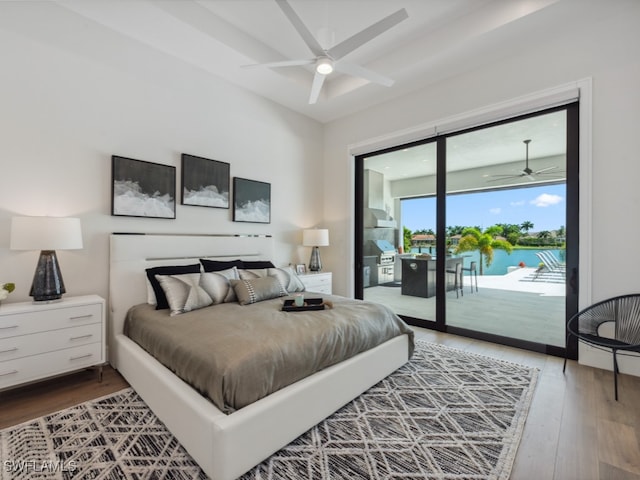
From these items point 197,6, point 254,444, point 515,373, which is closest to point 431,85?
point 197,6

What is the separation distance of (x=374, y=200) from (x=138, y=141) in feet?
10.4

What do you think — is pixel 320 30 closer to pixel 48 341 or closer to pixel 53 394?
Result: pixel 48 341

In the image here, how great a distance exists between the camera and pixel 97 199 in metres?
2.76

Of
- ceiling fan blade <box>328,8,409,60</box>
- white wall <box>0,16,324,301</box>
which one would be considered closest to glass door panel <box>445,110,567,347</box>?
ceiling fan blade <box>328,8,409,60</box>

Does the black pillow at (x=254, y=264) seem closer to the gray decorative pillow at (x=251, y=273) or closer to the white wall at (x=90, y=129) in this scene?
the gray decorative pillow at (x=251, y=273)

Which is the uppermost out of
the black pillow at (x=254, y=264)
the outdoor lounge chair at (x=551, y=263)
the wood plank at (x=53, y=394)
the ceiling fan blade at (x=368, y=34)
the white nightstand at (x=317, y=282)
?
the ceiling fan blade at (x=368, y=34)

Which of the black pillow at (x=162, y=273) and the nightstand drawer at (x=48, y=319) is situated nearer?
the nightstand drawer at (x=48, y=319)

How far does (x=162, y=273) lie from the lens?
2.79m

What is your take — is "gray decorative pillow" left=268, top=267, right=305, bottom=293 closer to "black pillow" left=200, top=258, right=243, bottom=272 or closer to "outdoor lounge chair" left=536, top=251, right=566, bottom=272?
"black pillow" left=200, top=258, right=243, bottom=272

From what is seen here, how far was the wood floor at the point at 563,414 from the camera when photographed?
4.93 ft

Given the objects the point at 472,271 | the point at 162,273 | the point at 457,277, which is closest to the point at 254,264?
the point at 162,273

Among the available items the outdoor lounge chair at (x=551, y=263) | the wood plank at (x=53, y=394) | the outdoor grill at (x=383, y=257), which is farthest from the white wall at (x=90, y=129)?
the outdoor lounge chair at (x=551, y=263)

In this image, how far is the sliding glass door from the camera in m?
2.98

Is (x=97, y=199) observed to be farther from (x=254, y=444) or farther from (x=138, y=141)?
(x=254, y=444)
